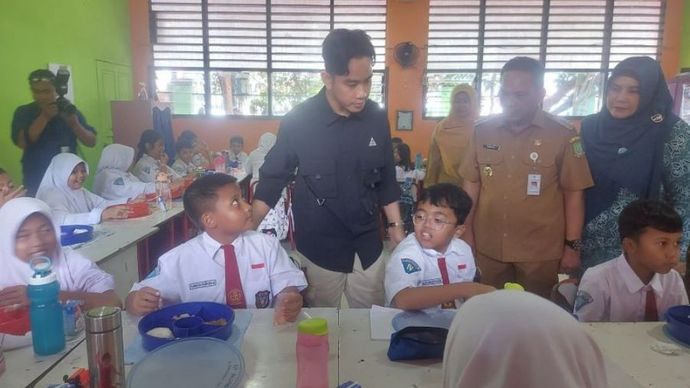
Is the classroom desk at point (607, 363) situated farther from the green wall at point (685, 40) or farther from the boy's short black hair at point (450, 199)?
the green wall at point (685, 40)

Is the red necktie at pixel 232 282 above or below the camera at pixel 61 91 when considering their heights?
below

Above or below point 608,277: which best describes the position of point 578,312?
below

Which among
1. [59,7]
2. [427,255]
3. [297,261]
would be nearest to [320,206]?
[297,261]

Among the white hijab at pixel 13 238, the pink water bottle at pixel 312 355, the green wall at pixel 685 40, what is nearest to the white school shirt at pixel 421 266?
the pink water bottle at pixel 312 355

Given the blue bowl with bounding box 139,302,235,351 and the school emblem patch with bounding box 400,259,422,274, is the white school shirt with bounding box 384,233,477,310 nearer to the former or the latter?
the school emblem patch with bounding box 400,259,422,274

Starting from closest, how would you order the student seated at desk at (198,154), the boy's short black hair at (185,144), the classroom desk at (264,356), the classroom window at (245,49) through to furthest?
the classroom desk at (264,356), the boy's short black hair at (185,144), the student seated at desk at (198,154), the classroom window at (245,49)

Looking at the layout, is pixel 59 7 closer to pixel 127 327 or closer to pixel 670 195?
pixel 127 327

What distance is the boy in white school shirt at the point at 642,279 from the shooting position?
1771 millimetres

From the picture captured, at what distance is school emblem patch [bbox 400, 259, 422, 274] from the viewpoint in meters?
1.79

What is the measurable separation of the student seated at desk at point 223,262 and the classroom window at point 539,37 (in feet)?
21.5

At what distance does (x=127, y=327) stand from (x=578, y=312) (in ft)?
5.04

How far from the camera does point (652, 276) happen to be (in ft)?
5.95

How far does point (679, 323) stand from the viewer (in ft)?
4.60

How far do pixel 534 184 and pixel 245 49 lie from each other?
6.65 m
